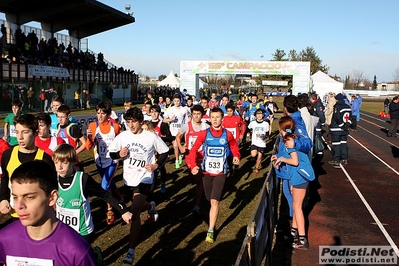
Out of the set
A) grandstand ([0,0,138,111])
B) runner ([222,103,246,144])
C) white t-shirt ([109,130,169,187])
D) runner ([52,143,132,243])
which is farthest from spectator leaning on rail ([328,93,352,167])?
grandstand ([0,0,138,111])

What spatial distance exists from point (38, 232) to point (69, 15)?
42.3 meters

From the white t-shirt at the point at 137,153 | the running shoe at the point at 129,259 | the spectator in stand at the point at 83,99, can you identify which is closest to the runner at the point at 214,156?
the white t-shirt at the point at 137,153

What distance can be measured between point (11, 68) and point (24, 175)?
25751 millimetres

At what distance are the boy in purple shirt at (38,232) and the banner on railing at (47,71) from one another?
26715 mm

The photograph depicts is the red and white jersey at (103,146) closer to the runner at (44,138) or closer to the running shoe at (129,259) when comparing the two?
the runner at (44,138)

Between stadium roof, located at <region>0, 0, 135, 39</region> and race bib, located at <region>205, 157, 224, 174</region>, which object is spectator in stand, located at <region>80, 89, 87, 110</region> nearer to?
stadium roof, located at <region>0, 0, 135, 39</region>

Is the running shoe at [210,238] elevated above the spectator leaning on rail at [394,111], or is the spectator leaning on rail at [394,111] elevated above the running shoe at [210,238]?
the spectator leaning on rail at [394,111]

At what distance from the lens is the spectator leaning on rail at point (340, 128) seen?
1206 cm

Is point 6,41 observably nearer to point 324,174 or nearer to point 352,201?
point 324,174

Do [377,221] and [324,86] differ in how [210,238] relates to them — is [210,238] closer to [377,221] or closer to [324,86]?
[377,221]

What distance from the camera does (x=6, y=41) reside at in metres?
30.7

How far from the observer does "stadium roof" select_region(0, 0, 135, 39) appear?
35.0 m

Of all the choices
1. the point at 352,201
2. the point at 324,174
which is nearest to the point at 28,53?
the point at 324,174

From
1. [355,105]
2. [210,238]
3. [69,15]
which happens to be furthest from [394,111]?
[69,15]
